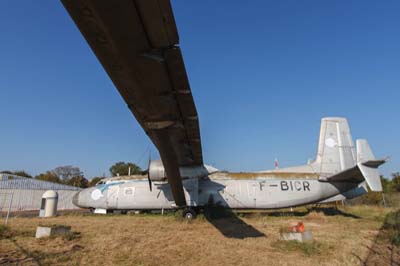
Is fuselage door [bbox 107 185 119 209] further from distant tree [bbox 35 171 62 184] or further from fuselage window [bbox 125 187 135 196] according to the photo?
distant tree [bbox 35 171 62 184]

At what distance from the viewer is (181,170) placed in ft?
41.8

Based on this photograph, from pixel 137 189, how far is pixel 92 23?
13.4 meters

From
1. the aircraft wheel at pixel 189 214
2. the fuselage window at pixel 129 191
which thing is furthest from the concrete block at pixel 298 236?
the fuselage window at pixel 129 191

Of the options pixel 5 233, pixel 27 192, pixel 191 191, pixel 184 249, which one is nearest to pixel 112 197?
pixel 191 191

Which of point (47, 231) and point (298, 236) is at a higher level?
point (47, 231)

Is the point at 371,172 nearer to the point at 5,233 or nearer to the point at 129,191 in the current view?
the point at 129,191

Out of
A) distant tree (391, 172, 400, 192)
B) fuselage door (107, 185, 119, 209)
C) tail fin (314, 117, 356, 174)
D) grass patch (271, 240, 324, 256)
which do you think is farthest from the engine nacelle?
distant tree (391, 172, 400, 192)

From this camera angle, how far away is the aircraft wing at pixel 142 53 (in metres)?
2.75

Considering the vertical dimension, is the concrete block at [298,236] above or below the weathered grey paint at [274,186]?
below

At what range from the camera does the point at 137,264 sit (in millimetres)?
4922

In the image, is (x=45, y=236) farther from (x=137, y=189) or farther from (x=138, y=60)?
(x=137, y=189)

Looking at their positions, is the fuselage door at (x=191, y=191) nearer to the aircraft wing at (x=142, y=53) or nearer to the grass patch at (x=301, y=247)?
the grass patch at (x=301, y=247)

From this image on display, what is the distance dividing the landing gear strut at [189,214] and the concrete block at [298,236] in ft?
21.0

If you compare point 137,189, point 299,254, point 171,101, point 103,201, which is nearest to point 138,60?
point 171,101
